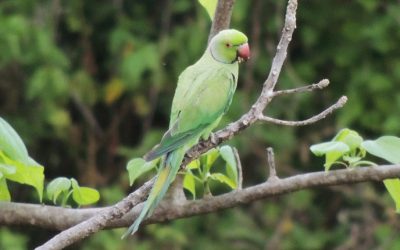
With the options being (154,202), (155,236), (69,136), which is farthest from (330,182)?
(69,136)

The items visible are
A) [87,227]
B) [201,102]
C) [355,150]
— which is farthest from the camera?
[201,102]

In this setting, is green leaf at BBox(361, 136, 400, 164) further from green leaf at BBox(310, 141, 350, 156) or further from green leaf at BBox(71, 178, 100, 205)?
green leaf at BBox(71, 178, 100, 205)

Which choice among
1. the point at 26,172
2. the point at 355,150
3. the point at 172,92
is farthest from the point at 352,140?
the point at 172,92

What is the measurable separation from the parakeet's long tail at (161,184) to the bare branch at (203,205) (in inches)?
1.4

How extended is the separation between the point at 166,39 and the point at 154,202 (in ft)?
9.52

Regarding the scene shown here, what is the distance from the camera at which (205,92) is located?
1.83 m

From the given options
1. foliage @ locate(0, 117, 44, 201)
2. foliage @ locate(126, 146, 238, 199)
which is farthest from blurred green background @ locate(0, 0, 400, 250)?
foliage @ locate(0, 117, 44, 201)

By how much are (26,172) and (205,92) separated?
17.4 inches

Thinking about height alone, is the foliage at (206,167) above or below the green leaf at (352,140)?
below

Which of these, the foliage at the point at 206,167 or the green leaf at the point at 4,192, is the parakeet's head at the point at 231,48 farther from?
the green leaf at the point at 4,192

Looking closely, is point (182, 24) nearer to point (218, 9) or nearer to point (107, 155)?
point (107, 155)

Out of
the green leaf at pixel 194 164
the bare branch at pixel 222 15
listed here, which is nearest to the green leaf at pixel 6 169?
the green leaf at pixel 194 164

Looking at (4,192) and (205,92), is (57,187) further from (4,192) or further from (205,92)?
(205,92)

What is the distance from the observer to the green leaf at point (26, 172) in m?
1.48
